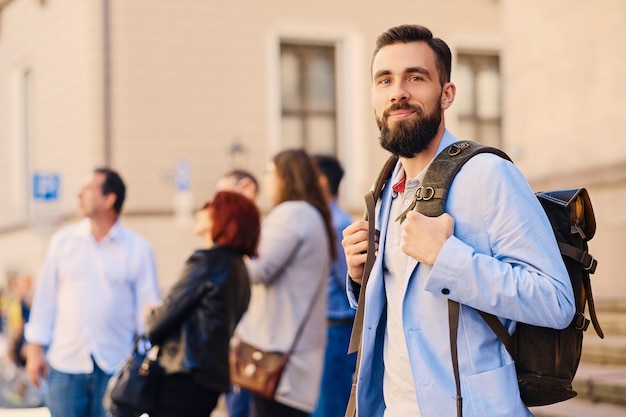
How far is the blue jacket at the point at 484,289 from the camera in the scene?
2717 mm

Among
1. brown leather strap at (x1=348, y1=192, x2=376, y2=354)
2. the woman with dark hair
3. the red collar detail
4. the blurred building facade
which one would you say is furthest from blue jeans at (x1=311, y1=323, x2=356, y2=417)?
the blurred building facade

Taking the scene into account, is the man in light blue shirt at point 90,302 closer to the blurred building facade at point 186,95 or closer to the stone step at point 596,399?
the stone step at point 596,399

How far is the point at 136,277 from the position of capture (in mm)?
6363

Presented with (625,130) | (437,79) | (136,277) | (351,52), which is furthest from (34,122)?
(437,79)

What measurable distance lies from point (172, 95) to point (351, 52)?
12.3 ft

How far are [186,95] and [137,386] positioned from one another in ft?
48.2

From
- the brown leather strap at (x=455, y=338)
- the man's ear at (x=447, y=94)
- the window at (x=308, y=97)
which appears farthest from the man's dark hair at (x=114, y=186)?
the window at (x=308, y=97)

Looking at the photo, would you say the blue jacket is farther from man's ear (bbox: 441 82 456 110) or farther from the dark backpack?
man's ear (bbox: 441 82 456 110)

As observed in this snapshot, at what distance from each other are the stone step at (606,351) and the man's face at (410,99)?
16.0ft

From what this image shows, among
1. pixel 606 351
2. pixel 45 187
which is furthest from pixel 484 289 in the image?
pixel 45 187

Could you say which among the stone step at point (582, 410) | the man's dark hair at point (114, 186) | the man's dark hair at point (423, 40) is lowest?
the stone step at point (582, 410)

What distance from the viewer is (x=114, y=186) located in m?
6.50

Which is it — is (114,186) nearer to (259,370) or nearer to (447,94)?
(259,370)

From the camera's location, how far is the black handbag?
198 inches
